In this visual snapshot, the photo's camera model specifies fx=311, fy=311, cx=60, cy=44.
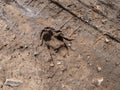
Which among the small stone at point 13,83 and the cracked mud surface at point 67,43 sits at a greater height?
the cracked mud surface at point 67,43

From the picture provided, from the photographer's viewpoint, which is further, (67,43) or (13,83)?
(67,43)

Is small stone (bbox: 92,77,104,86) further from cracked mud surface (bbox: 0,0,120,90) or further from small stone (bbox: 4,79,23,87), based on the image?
small stone (bbox: 4,79,23,87)

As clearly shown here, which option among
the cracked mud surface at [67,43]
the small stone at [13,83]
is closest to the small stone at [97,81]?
the cracked mud surface at [67,43]

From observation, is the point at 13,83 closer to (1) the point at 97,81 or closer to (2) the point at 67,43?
(2) the point at 67,43

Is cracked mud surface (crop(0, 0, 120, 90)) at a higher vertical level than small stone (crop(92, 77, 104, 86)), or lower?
higher

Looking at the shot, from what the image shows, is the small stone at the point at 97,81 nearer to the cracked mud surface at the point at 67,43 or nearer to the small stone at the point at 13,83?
the cracked mud surface at the point at 67,43

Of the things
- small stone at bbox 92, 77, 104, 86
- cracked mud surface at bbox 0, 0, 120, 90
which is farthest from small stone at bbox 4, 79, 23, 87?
small stone at bbox 92, 77, 104, 86

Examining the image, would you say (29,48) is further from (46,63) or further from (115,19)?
(115,19)

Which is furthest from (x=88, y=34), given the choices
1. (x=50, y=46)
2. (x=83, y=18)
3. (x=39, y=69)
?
(x=39, y=69)

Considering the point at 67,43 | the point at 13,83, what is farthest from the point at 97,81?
the point at 13,83
